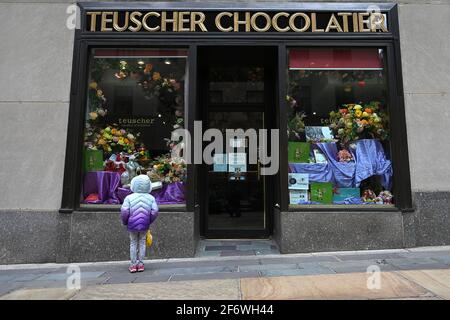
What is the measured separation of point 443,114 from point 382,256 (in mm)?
3001

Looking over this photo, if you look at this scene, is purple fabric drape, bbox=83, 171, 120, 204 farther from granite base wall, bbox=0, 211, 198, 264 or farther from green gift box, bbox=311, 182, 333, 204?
green gift box, bbox=311, 182, 333, 204

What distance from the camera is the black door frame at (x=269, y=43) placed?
22.0 feet

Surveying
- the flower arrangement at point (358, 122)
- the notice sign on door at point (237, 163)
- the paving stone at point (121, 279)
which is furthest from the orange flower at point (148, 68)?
the paving stone at point (121, 279)

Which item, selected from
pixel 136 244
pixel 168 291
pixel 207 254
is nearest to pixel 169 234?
pixel 207 254

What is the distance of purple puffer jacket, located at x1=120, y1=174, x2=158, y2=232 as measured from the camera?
529cm

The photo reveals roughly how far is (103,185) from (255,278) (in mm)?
3518

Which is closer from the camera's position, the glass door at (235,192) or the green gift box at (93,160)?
the green gift box at (93,160)

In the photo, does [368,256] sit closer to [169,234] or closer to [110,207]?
[169,234]

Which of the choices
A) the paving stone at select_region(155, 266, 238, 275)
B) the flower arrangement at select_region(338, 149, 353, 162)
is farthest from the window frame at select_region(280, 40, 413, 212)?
the paving stone at select_region(155, 266, 238, 275)

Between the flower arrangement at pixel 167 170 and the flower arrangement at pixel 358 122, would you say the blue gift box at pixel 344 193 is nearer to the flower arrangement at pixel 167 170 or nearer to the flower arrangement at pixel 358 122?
the flower arrangement at pixel 358 122

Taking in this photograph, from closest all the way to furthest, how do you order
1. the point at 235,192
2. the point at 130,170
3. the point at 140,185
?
1. the point at 140,185
2. the point at 130,170
3. the point at 235,192

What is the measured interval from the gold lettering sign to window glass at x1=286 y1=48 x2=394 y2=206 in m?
0.45

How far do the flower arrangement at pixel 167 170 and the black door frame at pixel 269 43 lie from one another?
326mm

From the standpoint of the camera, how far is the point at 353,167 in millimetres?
7035
